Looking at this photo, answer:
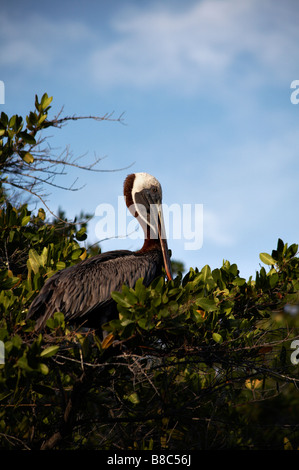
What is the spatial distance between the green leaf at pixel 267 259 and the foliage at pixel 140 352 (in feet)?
0.04

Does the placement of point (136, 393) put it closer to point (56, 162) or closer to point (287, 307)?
point (287, 307)

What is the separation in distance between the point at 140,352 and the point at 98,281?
1105mm

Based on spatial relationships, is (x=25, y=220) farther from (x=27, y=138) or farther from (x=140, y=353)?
(x=140, y=353)

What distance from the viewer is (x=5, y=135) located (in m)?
5.72

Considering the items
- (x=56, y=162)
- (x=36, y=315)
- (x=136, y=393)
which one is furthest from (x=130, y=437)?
(x=56, y=162)

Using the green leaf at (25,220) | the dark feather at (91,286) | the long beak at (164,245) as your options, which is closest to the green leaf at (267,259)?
the long beak at (164,245)

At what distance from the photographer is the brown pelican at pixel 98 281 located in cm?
523

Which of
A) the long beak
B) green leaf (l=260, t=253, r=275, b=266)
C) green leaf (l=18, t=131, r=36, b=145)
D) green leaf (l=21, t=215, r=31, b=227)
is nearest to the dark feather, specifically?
the long beak

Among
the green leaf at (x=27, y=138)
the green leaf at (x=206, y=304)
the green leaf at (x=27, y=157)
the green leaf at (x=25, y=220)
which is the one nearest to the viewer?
the green leaf at (x=206, y=304)

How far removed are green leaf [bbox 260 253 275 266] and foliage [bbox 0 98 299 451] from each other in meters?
0.01

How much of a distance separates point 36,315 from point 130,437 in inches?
74.5

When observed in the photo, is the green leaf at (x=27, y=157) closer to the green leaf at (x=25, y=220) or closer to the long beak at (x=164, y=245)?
the green leaf at (x=25, y=220)

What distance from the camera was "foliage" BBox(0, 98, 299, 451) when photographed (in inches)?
161

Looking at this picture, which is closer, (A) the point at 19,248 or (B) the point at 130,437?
(B) the point at 130,437
